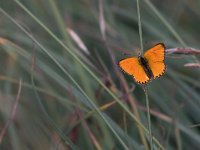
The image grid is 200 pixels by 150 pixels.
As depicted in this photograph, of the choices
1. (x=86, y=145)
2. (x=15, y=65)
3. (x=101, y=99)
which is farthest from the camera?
(x=15, y=65)

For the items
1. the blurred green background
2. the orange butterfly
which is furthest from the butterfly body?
the blurred green background

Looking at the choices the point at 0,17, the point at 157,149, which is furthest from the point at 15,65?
the point at 157,149

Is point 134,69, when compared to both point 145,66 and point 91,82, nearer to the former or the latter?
point 145,66

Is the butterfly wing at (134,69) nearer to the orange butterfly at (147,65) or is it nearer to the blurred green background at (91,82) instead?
the orange butterfly at (147,65)

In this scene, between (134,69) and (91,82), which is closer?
(134,69)

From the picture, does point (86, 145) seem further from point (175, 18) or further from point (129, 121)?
point (175, 18)

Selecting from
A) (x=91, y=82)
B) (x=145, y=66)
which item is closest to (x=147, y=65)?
(x=145, y=66)

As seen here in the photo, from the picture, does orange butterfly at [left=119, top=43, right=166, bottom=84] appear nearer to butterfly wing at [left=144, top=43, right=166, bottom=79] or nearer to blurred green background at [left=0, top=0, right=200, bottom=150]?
butterfly wing at [left=144, top=43, right=166, bottom=79]
